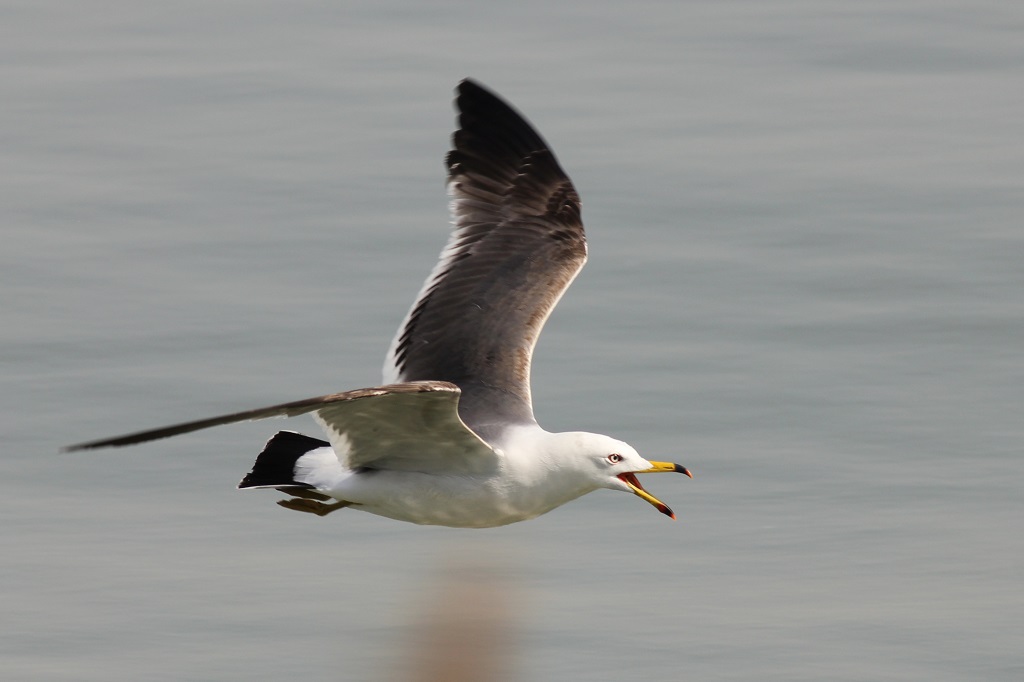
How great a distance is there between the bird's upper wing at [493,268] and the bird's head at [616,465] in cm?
42

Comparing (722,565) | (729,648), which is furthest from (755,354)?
(729,648)

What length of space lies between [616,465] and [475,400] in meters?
0.73

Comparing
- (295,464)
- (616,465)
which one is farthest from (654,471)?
(295,464)

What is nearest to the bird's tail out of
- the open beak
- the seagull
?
the seagull

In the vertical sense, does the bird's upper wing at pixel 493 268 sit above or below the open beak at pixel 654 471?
above

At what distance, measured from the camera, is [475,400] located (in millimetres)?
7840

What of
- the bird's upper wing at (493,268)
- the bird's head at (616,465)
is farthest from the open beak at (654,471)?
the bird's upper wing at (493,268)

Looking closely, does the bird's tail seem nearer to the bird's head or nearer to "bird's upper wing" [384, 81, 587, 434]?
"bird's upper wing" [384, 81, 587, 434]

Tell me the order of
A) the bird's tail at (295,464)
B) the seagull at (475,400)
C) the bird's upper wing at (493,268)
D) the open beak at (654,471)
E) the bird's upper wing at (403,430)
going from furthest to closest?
1. the bird's upper wing at (493,268)
2. the bird's tail at (295,464)
3. the open beak at (654,471)
4. the seagull at (475,400)
5. the bird's upper wing at (403,430)

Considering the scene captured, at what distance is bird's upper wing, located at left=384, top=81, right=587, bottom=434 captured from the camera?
8055mm

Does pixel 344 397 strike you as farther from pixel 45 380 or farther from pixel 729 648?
pixel 45 380

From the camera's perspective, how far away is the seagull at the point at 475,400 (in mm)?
7156

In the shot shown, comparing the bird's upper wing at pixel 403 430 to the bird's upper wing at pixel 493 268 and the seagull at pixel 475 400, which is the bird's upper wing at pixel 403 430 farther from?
the bird's upper wing at pixel 493 268

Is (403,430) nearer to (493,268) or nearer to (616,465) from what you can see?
(616,465)
